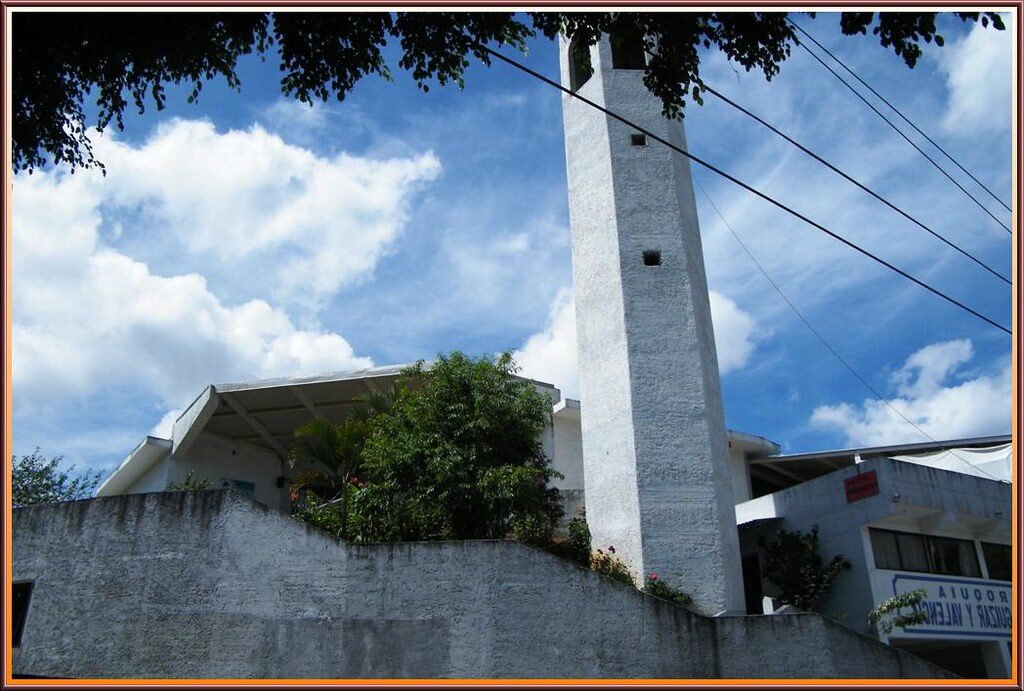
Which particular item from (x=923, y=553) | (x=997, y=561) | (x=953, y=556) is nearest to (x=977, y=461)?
(x=997, y=561)

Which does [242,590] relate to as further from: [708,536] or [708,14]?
[708,14]

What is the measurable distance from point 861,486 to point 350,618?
10.9m

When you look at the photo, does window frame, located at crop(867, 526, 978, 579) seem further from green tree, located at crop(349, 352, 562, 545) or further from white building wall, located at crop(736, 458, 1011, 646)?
green tree, located at crop(349, 352, 562, 545)

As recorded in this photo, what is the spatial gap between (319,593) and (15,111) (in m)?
7.38

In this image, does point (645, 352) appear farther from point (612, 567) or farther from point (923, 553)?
point (923, 553)

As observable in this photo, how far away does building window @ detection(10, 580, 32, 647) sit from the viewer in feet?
42.5

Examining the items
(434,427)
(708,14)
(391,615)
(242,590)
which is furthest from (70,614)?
(708,14)

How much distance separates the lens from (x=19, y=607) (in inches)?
520

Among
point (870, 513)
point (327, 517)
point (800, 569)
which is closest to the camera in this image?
point (327, 517)

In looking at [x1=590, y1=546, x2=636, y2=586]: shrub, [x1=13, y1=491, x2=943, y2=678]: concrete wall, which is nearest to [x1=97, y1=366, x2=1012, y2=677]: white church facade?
[x1=590, y1=546, x2=636, y2=586]: shrub

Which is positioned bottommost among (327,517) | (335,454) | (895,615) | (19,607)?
(19,607)

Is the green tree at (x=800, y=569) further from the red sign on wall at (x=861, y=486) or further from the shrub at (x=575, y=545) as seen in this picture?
the shrub at (x=575, y=545)

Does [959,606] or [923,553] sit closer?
[959,606]

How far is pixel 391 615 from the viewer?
41.2 feet
